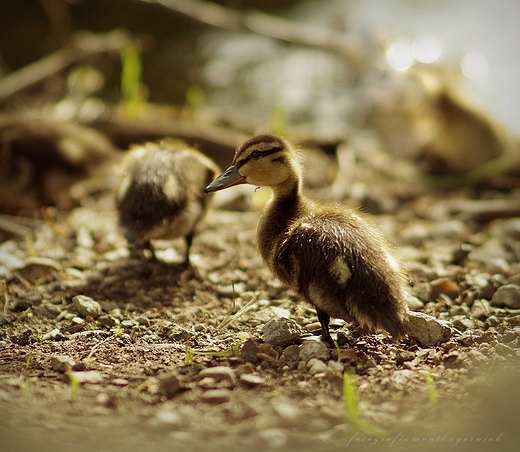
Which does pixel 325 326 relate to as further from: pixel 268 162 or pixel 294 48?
pixel 294 48

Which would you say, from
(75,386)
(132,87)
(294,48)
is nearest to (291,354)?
(75,386)

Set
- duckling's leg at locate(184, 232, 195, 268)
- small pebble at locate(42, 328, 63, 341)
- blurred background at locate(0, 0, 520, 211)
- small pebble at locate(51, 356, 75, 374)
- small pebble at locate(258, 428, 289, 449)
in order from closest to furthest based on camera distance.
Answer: small pebble at locate(258, 428, 289, 449), small pebble at locate(51, 356, 75, 374), small pebble at locate(42, 328, 63, 341), duckling's leg at locate(184, 232, 195, 268), blurred background at locate(0, 0, 520, 211)

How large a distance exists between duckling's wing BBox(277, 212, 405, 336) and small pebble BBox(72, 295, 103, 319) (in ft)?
2.77

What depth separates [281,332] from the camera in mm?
2416

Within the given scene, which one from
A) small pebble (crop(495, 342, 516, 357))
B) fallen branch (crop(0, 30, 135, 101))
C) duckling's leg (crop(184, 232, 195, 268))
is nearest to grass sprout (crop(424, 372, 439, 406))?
small pebble (crop(495, 342, 516, 357))

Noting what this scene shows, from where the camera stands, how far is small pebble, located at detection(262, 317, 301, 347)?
2.41m

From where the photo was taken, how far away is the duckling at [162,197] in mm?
2977

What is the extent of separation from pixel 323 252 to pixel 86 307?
1083 millimetres

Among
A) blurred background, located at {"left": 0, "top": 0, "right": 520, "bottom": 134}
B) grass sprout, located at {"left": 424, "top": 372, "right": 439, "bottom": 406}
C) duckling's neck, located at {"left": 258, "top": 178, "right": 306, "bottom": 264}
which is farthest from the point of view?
blurred background, located at {"left": 0, "top": 0, "right": 520, "bottom": 134}

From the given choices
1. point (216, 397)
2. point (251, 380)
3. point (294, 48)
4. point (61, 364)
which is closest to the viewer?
point (216, 397)

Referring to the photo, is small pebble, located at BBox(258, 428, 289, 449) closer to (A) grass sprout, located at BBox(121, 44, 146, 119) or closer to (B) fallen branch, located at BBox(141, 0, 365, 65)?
(A) grass sprout, located at BBox(121, 44, 146, 119)

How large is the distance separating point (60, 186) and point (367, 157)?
245 cm

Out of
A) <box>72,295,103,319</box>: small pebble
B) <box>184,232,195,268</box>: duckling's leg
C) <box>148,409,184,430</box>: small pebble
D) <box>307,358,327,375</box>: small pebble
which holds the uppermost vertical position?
<box>184,232,195,268</box>: duckling's leg

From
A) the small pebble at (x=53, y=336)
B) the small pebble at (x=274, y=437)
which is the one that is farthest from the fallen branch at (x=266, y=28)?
the small pebble at (x=274, y=437)
